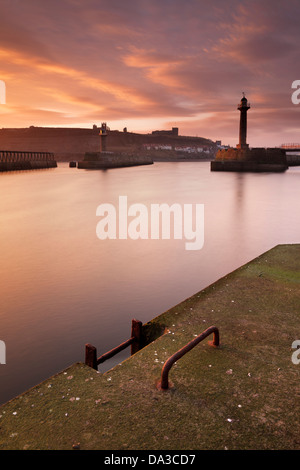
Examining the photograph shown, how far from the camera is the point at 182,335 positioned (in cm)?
407

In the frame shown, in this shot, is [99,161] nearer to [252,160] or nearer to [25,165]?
[25,165]

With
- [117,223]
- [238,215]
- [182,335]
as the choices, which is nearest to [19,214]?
[117,223]

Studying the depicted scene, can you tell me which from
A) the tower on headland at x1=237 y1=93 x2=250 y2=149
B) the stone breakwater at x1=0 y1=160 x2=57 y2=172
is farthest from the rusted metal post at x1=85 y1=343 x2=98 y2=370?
the stone breakwater at x1=0 y1=160 x2=57 y2=172

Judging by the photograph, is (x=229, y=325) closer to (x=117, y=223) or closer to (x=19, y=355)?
(x=19, y=355)

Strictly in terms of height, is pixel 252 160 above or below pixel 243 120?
below

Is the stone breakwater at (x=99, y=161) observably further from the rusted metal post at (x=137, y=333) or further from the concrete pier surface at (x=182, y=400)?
the concrete pier surface at (x=182, y=400)

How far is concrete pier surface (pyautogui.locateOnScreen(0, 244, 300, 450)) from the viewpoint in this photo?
2537mm

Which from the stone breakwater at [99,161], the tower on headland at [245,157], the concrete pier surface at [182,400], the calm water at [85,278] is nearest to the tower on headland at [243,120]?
the tower on headland at [245,157]

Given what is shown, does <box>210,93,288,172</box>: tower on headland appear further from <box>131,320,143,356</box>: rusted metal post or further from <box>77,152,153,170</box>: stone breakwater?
<box>131,320,143,356</box>: rusted metal post

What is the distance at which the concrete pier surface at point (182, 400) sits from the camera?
2537 mm

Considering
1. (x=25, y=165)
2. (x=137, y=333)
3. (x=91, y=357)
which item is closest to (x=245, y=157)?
(x=25, y=165)

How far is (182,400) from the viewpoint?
293cm
